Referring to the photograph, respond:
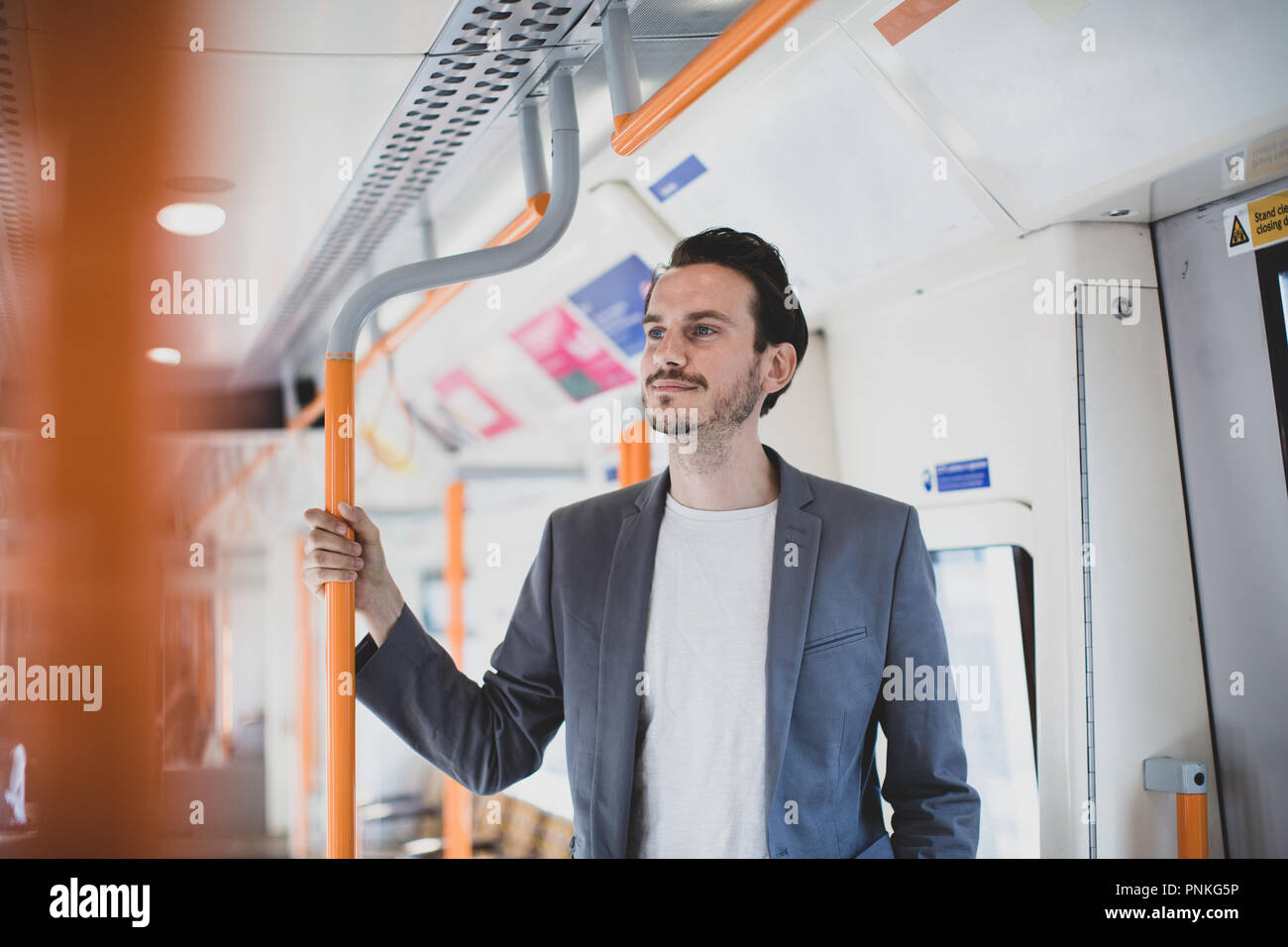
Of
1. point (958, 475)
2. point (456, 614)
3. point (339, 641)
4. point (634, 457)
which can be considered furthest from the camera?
point (456, 614)

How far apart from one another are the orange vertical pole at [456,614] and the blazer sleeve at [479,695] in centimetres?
187

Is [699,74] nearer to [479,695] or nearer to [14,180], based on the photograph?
[479,695]

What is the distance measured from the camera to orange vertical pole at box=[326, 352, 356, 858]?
142 cm

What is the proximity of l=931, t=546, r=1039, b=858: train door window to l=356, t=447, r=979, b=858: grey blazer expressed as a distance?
29 cm

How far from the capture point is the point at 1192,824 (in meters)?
1.65

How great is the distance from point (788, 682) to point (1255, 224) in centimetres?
116

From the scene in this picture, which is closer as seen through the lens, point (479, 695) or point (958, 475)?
point (479, 695)

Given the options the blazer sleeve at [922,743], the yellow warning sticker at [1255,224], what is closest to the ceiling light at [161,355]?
the blazer sleeve at [922,743]

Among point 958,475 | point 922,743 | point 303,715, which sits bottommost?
point 303,715

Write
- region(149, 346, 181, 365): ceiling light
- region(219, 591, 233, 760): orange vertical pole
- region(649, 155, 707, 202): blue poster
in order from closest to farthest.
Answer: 1. region(149, 346, 181, 365): ceiling light
2. region(649, 155, 707, 202): blue poster
3. region(219, 591, 233, 760): orange vertical pole

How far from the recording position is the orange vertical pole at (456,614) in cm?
370

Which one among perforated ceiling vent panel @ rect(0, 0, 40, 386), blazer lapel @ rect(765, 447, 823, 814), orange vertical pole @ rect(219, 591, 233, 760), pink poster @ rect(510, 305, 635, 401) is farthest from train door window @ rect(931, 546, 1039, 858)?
orange vertical pole @ rect(219, 591, 233, 760)

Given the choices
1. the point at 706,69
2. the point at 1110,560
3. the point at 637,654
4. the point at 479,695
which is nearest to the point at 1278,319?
the point at 1110,560

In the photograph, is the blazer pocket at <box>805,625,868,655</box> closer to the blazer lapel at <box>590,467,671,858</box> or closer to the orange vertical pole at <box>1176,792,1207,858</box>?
the blazer lapel at <box>590,467,671,858</box>
